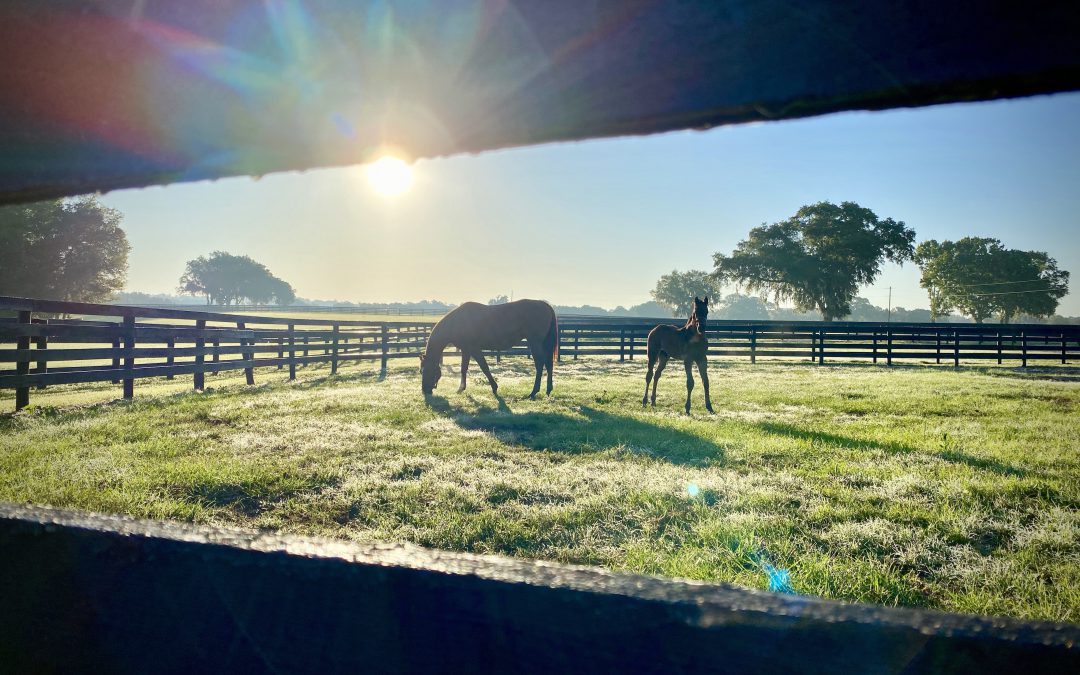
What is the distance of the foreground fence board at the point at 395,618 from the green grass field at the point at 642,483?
213 cm

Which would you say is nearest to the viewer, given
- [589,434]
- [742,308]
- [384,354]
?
[589,434]

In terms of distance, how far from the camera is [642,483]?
12.1 ft

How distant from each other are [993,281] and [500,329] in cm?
6210

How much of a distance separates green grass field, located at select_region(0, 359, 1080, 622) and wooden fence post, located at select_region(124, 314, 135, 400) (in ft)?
2.14

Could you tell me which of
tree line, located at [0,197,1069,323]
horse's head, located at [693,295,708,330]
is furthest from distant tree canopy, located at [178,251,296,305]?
horse's head, located at [693,295,708,330]

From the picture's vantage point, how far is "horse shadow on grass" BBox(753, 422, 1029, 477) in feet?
13.8

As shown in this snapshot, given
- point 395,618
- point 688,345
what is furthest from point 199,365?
point 395,618

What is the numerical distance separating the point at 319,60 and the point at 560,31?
0.40m

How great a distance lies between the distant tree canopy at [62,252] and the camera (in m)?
27.9

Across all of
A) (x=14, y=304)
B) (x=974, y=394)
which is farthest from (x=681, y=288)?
(x=14, y=304)

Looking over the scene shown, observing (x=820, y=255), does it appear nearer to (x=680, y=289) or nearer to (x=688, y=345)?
(x=680, y=289)

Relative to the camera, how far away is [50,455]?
426cm

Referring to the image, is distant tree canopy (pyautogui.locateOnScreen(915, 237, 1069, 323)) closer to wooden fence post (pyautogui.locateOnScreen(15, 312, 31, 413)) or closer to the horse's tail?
the horse's tail

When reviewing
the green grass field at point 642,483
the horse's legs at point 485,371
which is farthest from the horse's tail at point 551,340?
the green grass field at point 642,483
